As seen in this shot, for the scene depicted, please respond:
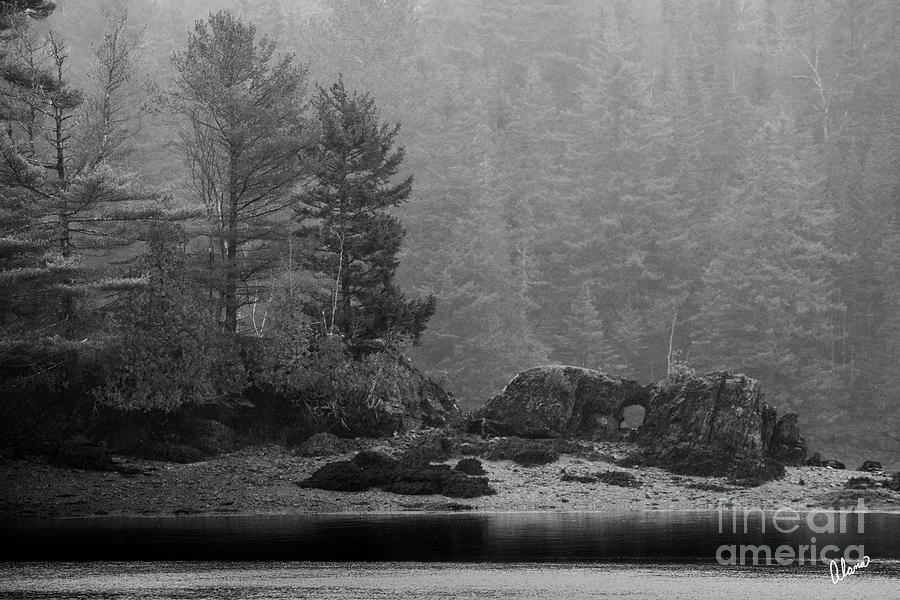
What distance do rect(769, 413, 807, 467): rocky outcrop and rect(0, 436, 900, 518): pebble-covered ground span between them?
2234 mm

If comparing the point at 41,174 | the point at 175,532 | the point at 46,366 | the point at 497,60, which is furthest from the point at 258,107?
the point at 497,60

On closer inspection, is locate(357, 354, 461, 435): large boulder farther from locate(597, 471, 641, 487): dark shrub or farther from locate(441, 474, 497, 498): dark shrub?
locate(597, 471, 641, 487): dark shrub

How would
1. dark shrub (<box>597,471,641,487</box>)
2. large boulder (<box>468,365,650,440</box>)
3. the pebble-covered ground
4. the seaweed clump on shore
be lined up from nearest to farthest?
the pebble-covered ground, the seaweed clump on shore, dark shrub (<box>597,471,641,487</box>), large boulder (<box>468,365,650,440</box>)

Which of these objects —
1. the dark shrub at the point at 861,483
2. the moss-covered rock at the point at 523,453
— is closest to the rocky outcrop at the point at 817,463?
the dark shrub at the point at 861,483

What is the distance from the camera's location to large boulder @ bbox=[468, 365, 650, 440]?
4097cm

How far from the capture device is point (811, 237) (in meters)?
69.0

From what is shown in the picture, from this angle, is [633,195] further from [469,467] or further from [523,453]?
[469,467]

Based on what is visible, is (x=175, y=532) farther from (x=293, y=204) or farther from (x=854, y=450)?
(x=854, y=450)

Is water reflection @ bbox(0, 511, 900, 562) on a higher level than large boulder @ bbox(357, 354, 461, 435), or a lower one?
lower

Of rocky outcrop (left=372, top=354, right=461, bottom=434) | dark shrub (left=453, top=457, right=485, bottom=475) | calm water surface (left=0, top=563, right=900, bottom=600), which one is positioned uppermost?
rocky outcrop (left=372, top=354, right=461, bottom=434)

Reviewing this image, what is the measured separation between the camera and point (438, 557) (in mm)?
20766

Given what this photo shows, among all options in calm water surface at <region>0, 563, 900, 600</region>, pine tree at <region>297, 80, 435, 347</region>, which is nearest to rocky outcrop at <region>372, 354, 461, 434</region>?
pine tree at <region>297, 80, 435, 347</region>

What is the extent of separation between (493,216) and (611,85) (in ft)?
43.1
